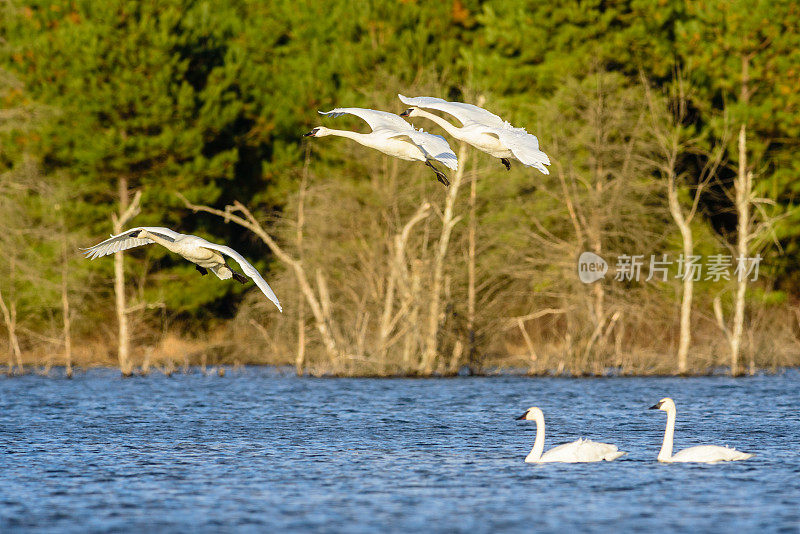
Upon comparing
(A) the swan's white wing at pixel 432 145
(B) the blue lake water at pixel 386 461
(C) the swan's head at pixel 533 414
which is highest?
(A) the swan's white wing at pixel 432 145

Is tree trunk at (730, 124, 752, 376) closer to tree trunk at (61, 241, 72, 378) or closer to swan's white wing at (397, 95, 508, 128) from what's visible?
tree trunk at (61, 241, 72, 378)

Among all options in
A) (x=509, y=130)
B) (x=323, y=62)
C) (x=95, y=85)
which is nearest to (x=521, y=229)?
(x=323, y=62)

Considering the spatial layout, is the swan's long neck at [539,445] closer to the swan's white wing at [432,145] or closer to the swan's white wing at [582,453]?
the swan's white wing at [582,453]

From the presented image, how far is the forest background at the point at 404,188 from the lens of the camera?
37.2 m

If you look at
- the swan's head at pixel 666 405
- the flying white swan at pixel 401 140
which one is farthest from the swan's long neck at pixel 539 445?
the flying white swan at pixel 401 140

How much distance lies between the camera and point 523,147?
15500 millimetres

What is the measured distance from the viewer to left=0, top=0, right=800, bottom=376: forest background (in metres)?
37.2

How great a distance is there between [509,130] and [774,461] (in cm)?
668

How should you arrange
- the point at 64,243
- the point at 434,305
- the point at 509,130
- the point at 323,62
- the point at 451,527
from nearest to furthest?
1. the point at 451,527
2. the point at 509,130
3. the point at 434,305
4. the point at 64,243
5. the point at 323,62

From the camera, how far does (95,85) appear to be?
4184 centimetres

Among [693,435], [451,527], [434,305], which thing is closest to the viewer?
[451,527]

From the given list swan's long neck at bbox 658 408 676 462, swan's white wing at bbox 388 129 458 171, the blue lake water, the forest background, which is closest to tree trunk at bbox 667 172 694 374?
the forest background

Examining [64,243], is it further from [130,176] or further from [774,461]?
[774,461]

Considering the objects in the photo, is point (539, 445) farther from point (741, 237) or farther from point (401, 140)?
point (741, 237)
